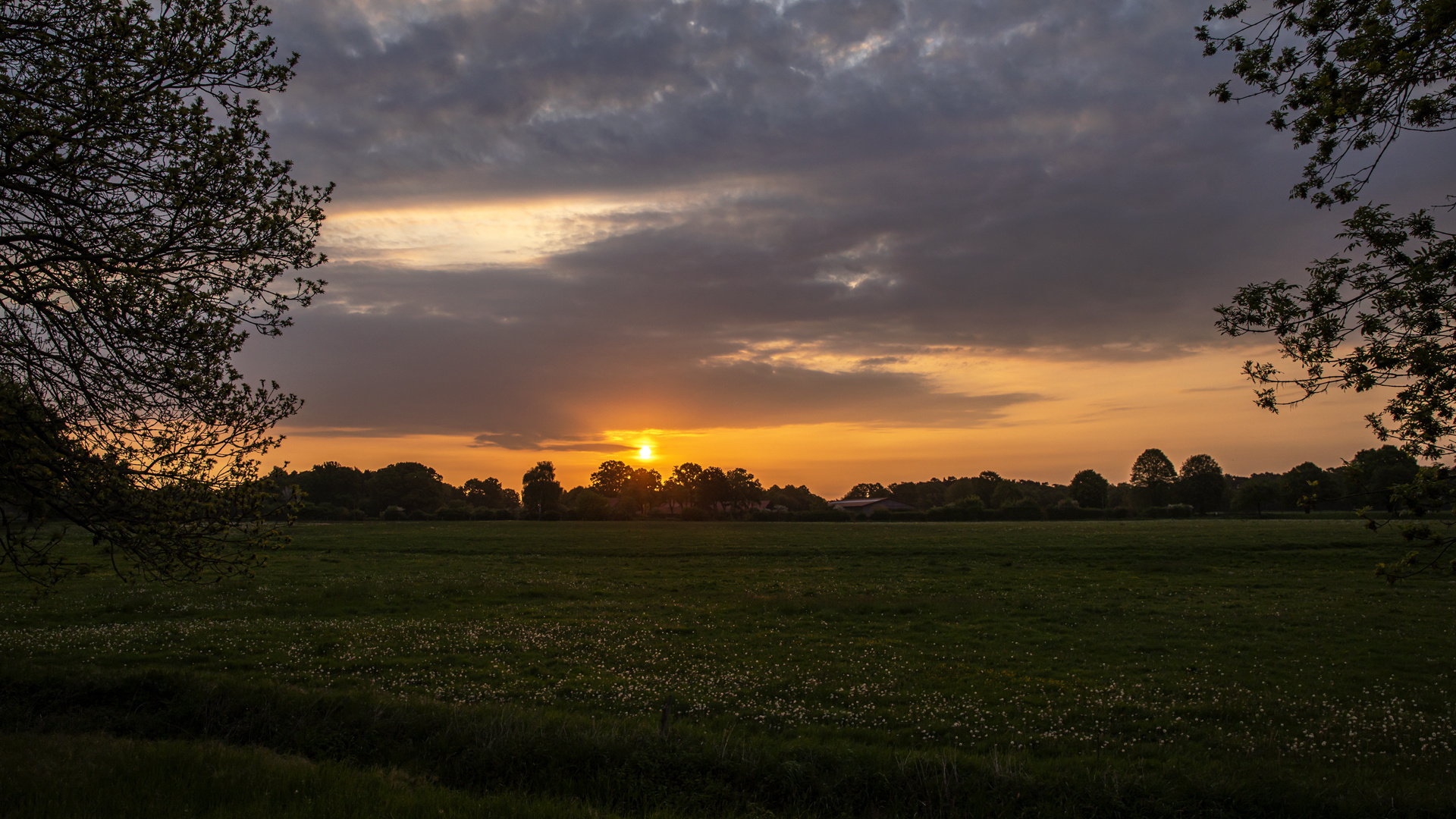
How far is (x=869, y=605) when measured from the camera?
30359 millimetres

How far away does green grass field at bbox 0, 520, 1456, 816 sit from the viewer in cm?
1100

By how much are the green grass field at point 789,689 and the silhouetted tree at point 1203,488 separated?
6265 inches

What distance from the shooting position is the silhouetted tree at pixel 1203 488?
562ft

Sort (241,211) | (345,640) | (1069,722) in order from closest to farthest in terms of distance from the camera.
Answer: (241,211), (1069,722), (345,640)

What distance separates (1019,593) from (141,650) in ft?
112

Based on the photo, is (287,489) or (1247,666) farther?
(1247,666)

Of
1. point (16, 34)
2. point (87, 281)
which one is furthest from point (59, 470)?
point (16, 34)

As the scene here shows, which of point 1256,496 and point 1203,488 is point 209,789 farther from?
point 1203,488

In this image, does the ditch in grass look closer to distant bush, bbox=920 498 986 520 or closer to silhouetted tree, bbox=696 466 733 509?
distant bush, bbox=920 498 986 520

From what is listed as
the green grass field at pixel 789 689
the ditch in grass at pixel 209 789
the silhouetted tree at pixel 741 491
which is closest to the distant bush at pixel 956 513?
the silhouetted tree at pixel 741 491

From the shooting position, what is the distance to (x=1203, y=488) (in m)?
172


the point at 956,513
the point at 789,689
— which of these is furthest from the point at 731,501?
the point at 789,689

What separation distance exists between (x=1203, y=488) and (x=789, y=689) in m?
195

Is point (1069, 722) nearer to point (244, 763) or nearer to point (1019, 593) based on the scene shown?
point (244, 763)
